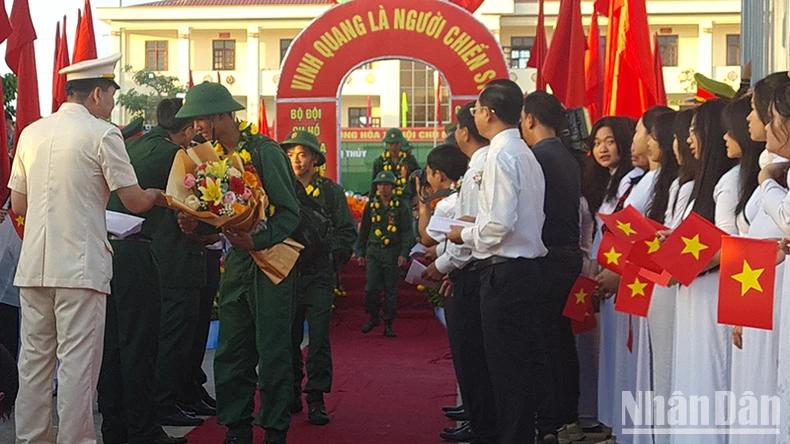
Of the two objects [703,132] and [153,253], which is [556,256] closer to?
[703,132]

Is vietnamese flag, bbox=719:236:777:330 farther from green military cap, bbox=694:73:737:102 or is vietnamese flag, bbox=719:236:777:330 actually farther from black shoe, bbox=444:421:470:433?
black shoe, bbox=444:421:470:433

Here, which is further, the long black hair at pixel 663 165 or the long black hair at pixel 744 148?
the long black hair at pixel 663 165

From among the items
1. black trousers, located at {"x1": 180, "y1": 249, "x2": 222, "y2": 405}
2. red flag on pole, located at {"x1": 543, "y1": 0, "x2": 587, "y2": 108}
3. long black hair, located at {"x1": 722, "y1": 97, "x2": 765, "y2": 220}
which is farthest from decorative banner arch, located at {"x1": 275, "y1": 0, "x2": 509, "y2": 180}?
long black hair, located at {"x1": 722, "y1": 97, "x2": 765, "y2": 220}

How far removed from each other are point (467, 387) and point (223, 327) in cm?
130

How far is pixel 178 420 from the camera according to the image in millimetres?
6328

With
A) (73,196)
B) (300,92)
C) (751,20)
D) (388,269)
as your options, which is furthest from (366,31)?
(73,196)

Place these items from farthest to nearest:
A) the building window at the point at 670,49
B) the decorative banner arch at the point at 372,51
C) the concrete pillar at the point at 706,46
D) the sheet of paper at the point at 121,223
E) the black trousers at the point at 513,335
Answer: the building window at the point at 670,49, the concrete pillar at the point at 706,46, the decorative banner arch at the point at 372,51, the sheet of paper at the point at 121,223, the black trousers at the point at 513,335

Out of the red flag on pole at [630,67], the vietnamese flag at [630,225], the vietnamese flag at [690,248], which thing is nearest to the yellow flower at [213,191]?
the vietnamese flag at [630,225]

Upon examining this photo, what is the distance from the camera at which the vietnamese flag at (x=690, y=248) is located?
159 inches

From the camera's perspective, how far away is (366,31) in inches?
596

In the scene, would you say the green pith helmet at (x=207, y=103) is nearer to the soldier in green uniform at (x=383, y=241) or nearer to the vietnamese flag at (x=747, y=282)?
the vietnamese flag at (x=747, y=282)

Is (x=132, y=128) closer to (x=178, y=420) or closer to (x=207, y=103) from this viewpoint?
(x=207, y=103)

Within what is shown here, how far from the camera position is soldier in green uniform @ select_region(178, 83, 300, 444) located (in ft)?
16.9

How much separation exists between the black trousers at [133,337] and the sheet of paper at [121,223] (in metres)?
0.28
